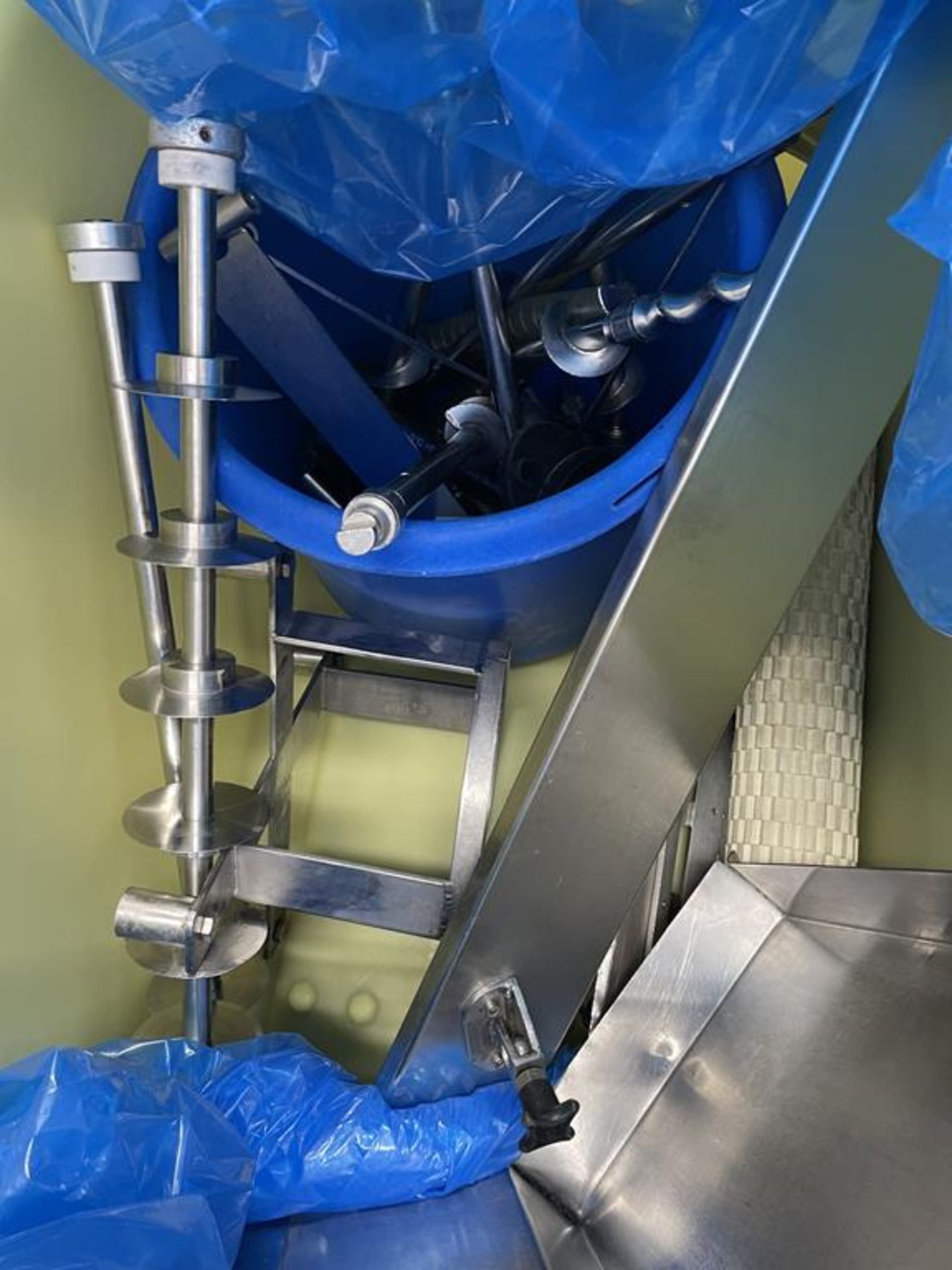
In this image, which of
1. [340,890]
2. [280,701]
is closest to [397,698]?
[280,701]

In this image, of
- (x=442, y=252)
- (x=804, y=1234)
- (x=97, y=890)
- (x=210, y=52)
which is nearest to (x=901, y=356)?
(x=442, y=252)

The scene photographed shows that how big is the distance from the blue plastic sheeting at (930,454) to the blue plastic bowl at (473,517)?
11 cm

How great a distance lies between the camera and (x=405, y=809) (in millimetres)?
901

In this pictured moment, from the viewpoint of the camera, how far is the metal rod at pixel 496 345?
633mm

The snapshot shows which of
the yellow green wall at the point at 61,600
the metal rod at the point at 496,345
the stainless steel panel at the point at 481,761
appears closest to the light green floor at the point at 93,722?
the yellow green wall at the point at 61,600

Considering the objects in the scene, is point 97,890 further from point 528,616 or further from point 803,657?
point 803,657

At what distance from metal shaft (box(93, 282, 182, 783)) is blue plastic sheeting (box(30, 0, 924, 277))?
0.13 metres

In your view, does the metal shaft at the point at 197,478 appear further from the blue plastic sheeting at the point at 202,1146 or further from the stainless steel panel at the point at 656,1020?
the stainless steel panel at the point at 656,1020

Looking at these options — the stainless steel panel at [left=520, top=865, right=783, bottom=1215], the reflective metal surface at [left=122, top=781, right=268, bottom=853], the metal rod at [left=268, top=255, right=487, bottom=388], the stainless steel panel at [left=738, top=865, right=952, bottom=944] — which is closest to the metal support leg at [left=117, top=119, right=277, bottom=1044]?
the reflective metal surface at [left=122, top=781, right=268, bottom=853]

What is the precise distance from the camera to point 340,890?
0.69m

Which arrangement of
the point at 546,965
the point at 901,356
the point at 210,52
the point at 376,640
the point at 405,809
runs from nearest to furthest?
the point at 210,52 < the point at 901,356 < the point at 546,965 < the point at 376,640 < the point at 405,809

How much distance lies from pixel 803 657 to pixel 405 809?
353 mm

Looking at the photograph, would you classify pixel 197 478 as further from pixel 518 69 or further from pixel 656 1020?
pixel 656 1020

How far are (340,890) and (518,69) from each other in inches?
19.0
